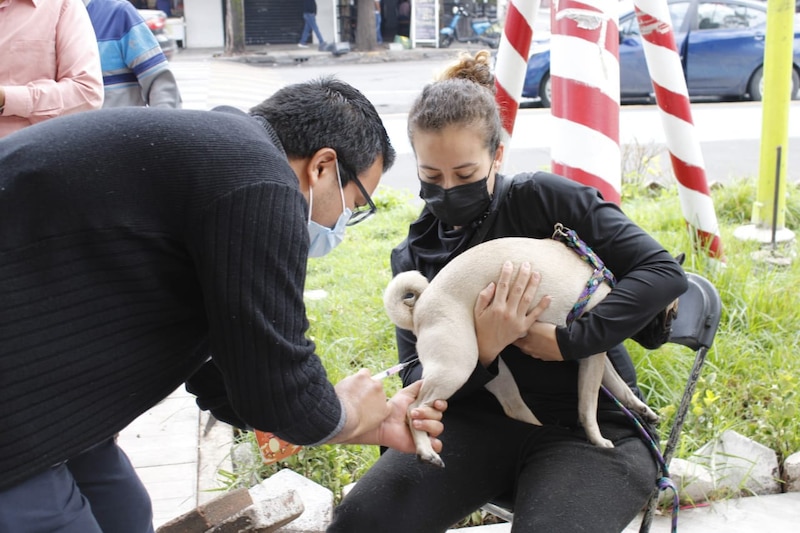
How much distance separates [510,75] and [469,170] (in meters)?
1.92

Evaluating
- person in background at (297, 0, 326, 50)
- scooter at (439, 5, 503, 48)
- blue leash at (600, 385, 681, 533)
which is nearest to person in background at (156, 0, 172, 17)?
person in background at (297, 0, 326, 50)

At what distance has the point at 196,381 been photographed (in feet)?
6.68

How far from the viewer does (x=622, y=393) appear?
2.22m

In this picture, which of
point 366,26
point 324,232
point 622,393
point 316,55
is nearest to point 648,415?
point 622,393

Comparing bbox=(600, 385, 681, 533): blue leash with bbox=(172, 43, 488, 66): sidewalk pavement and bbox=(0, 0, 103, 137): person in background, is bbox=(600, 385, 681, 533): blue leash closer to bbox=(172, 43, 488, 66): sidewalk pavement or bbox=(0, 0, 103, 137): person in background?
bbox=(0, 0, 103, 137): person in background

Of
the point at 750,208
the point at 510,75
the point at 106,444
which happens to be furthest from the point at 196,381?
the point at 750,208

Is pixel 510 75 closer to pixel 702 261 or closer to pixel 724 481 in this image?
pixel 702 261

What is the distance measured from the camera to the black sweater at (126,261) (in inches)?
56.3

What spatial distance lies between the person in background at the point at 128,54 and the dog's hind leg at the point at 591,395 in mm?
2377

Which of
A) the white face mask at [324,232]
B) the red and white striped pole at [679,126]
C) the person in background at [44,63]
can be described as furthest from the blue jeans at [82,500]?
the red and white striped pole at [679,126]

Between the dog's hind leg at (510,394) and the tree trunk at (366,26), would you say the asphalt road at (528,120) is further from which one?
the tree trunk at (366,26)

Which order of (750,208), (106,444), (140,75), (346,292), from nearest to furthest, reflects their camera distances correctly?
1. (106,444)
2. (140,75)
3. (346,292)
4. (750,208)

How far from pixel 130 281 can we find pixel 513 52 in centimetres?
286

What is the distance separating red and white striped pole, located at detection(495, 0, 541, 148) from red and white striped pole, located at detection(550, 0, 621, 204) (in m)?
0.52
